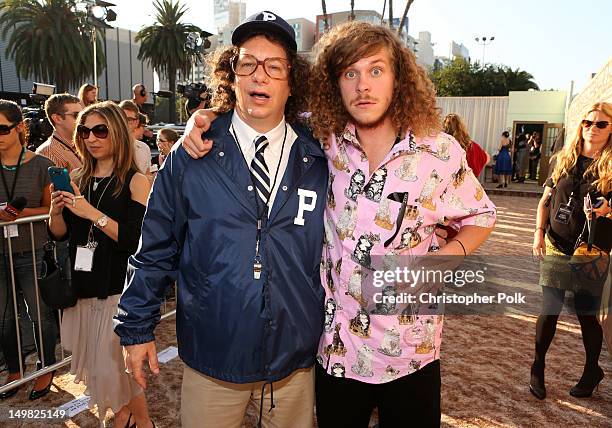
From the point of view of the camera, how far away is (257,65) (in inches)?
69.7

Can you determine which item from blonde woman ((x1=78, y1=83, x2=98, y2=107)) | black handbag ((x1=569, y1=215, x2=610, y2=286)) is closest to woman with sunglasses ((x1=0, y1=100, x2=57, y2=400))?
blonde woman ((x1=78, y1=83, x2=98, y2=107))

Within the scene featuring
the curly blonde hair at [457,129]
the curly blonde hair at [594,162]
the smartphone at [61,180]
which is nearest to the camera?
the smartphone at [61,180]

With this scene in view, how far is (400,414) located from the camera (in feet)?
5.80

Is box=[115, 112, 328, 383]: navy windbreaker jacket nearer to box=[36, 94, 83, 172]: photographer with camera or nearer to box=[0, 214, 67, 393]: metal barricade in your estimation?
box=[0, 214, 67, 393]: metal barricade

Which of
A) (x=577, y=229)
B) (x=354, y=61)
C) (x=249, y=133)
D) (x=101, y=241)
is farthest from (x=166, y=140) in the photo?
(x=577, y=229)

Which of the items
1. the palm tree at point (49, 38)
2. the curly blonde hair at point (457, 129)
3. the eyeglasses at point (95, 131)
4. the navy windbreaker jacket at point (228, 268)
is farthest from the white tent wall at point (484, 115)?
the palm tree at point (49, 38)

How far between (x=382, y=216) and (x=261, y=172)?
Answer: 514mm

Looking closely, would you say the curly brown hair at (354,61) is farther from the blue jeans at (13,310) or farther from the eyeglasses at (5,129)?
the blue jeans at (13,310)

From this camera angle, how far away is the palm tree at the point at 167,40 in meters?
39.3

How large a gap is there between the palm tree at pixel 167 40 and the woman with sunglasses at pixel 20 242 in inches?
1506

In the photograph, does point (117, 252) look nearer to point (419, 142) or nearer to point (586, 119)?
point (419, 142)

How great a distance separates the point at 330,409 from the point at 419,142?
1153 mm

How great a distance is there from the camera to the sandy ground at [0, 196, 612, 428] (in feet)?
10.2

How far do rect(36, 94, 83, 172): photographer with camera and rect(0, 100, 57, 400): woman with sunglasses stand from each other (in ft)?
2.20
